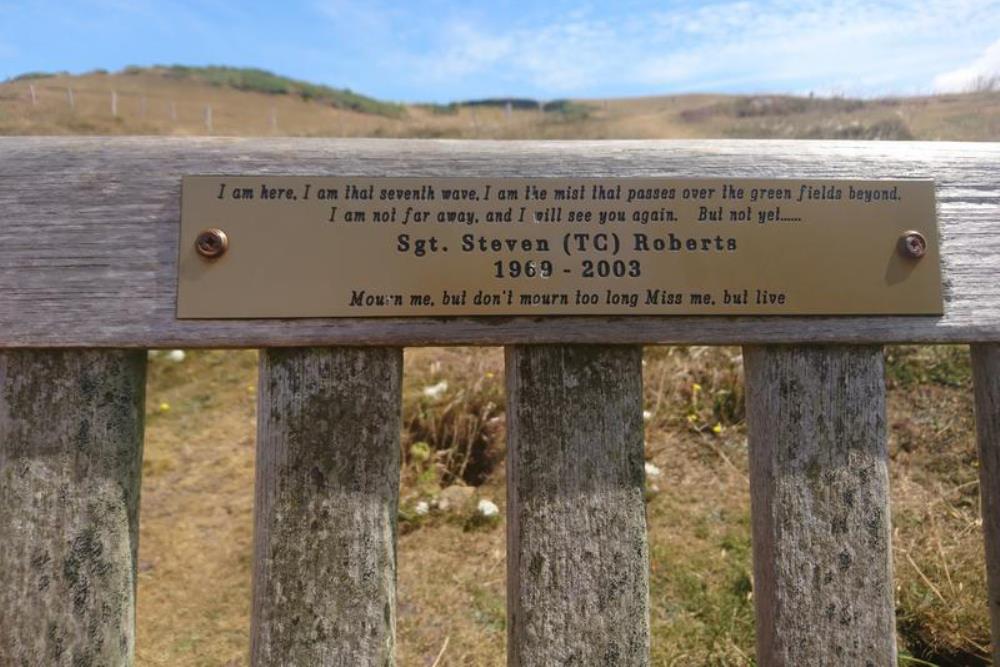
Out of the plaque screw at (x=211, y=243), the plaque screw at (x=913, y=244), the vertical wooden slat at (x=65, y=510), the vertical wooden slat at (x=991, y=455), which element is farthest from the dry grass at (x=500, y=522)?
the plaque screw at (x=211, y=243)

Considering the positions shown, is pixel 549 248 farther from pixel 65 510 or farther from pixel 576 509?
pixel 65 510

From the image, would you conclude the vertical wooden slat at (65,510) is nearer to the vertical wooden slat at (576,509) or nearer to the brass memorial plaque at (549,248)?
the brass memorial plaque at (549,248)

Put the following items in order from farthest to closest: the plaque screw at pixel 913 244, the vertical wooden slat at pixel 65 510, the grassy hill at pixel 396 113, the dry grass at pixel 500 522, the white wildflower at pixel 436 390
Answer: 1. the grassy hill at pixel 396 113
2. the white wildflower at pixel 436 390
3. the dry grass at pixel 500 522
4. the plaque screw at pixel 913 244
5. the vertical wooden slat at pixel 65 510

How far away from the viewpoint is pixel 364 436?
1.19 meters

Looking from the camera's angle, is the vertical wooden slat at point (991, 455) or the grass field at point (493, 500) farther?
the grass field at point (493, 500)

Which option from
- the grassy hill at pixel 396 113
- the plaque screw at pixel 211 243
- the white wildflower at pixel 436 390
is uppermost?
the grassy hill at pixel 396 113

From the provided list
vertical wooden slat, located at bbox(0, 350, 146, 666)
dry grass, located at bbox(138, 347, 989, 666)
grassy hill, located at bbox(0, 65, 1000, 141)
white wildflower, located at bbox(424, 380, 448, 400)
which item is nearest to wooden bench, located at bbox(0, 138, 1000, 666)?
vertical wooden slat, located at bbox(0, 350, 146, 666)

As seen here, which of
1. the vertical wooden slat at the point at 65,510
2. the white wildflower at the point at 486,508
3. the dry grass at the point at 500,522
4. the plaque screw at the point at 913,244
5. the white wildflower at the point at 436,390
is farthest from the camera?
the white wildflower at the point at 436,390

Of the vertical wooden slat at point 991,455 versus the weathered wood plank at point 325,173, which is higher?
the weathered wood plank at point 325,173

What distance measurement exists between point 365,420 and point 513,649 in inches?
20.0

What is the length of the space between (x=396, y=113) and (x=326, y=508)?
120ft

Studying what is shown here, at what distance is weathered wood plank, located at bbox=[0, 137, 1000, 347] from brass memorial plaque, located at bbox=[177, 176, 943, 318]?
29mm

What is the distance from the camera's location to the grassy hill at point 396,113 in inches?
403

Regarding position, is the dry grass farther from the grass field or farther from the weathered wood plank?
the weathered wood plank
